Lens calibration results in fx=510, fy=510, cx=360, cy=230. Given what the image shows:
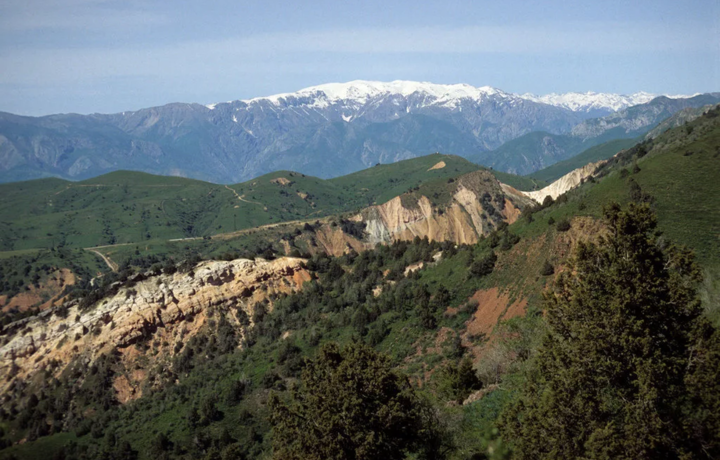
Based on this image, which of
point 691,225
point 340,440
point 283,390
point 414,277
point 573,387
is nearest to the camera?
point 573,387

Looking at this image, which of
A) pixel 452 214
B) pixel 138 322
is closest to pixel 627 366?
pixel 138 322

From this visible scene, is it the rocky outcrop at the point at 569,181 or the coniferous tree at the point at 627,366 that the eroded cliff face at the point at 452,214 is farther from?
the coniferous tree at the point at 627,366

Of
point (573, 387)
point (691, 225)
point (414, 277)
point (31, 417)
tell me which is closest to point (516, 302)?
point (691, 225)

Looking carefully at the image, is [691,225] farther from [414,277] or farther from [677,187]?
[414,277]

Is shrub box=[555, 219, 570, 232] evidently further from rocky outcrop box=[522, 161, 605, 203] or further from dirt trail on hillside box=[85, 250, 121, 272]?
dirt trail on hillside box=[85, 250, 121, 272]

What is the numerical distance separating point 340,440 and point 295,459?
7.17 ft

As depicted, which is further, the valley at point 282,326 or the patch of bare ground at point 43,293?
the patch of bare ground at point 43,293

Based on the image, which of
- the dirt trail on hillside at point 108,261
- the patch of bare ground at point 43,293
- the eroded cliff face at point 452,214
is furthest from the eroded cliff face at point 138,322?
the dirt trail on hillside at point 108,261

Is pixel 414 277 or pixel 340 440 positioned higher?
pixel 340 440

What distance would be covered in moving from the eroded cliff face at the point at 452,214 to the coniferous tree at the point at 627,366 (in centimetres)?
12640

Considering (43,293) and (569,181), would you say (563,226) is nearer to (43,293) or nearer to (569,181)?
(569,181)

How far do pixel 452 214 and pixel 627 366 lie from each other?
136 m

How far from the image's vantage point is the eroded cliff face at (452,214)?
149m

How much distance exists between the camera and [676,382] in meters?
17.8
